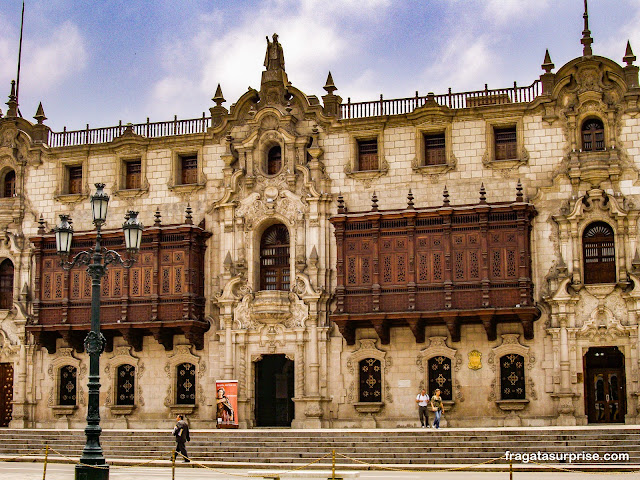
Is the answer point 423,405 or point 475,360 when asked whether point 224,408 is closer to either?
point 423,405

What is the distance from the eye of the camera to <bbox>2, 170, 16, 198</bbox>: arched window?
141 ft

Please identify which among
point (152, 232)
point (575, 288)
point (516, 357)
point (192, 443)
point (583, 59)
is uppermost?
point (583, 59)

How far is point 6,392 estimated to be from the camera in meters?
41.2

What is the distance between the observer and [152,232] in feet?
128

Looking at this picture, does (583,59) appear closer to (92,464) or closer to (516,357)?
(516,357)

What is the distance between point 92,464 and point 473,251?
1729 cm

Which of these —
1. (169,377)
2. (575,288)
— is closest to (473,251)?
(575,288)

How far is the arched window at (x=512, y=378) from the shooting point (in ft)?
116

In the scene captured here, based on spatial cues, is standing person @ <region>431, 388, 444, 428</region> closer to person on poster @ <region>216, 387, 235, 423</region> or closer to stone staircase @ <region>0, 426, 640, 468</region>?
stone staircase @ <region>0, 426, 640, 468</region>

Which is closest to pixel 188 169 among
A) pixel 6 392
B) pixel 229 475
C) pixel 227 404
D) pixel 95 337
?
pixel 227 404

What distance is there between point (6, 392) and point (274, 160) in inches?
571

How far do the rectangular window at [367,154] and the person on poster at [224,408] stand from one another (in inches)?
396

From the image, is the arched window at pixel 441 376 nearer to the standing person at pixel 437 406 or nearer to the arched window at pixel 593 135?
the standing person at pixel 437 406

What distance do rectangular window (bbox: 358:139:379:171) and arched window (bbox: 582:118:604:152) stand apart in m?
7.76
